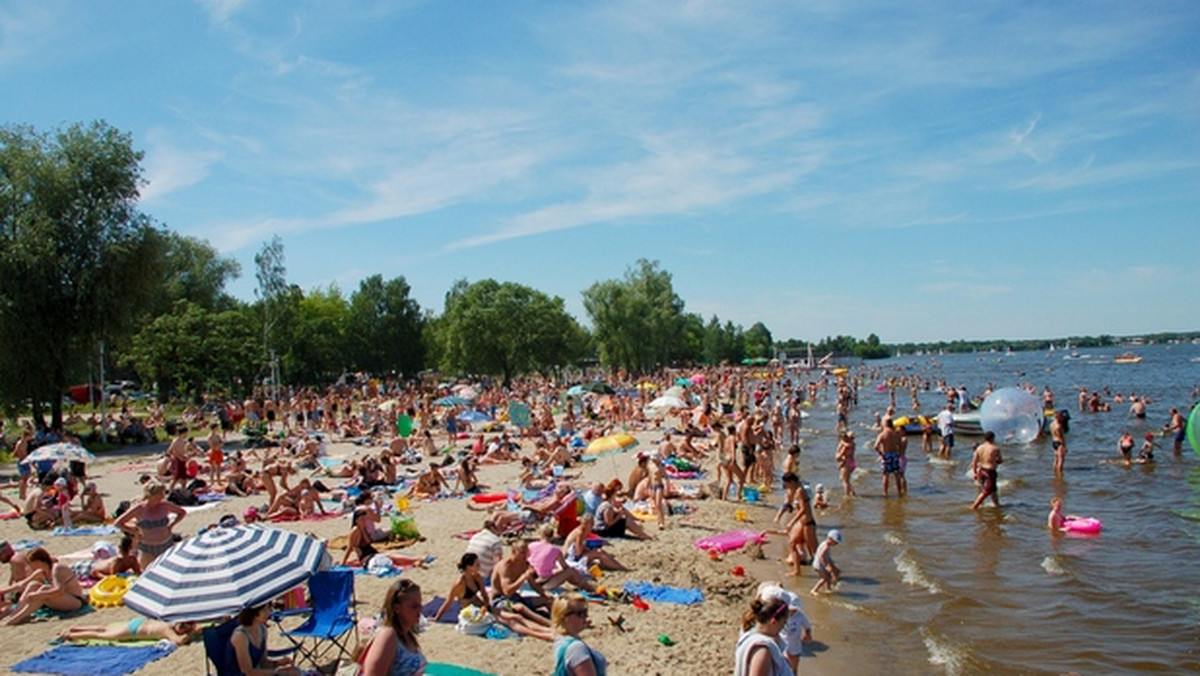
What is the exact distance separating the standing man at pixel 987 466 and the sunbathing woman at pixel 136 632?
12.7 meters

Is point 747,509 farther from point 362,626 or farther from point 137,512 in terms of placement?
point 137,512

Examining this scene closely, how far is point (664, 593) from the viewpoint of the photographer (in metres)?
9.49

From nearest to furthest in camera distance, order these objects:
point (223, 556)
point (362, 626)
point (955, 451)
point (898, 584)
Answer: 1. point (223, 556)
2. point (362, 626)
3. point (898, 584)
4. point (955, 451)

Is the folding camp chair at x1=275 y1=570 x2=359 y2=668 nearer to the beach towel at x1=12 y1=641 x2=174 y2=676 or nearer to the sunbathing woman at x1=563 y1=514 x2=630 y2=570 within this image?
the beach towel at x1=12 y1=641 x2=174 y2=676

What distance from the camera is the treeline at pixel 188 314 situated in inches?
995

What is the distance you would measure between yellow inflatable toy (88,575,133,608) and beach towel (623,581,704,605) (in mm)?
5456

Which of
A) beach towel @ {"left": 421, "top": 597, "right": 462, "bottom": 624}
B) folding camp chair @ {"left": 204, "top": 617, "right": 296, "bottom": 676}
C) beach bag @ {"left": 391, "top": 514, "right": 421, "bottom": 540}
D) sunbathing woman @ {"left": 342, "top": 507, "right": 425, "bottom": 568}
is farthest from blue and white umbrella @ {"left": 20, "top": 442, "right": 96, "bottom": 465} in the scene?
folding camp chair @ {"left": 204, "top": 617, "right": 296, "bottom": 676}

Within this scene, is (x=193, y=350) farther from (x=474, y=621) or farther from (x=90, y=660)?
(x=474, y=621)

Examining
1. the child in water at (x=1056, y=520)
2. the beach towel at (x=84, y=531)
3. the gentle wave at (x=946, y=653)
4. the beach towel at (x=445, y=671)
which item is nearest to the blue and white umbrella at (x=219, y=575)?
the beach towel at (x=445, y=671)

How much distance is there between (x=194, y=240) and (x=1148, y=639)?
2510 inches

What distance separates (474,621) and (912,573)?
626 cm

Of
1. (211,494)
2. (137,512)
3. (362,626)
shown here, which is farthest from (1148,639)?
(211,494)

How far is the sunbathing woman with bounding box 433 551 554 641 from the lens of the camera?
789 cm

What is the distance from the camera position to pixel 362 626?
25.4 feet
